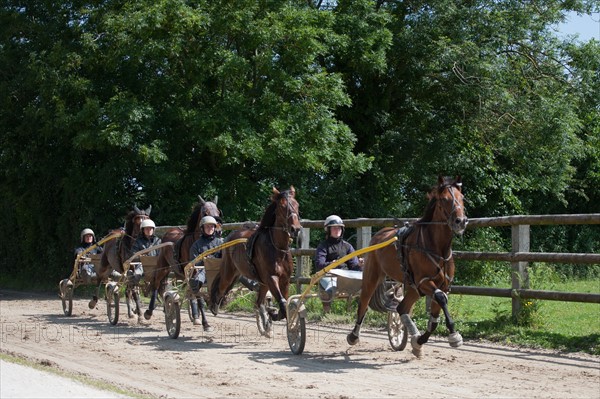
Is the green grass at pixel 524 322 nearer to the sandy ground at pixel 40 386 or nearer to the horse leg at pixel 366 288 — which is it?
the horse leg at pixel 366 288

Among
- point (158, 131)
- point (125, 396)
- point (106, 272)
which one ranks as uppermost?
point (158, 131)

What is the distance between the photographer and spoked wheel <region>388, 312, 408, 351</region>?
38.9 ft

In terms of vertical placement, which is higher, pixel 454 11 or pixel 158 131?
pixel 454 11

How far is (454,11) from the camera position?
2695 cm

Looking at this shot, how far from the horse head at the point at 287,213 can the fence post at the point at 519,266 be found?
3.17 metres

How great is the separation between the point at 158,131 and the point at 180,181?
1.56m

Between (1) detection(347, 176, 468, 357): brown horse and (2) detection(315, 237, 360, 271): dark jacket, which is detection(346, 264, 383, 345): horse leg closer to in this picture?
(1) detection(347, 176, 468, 357): brown horse

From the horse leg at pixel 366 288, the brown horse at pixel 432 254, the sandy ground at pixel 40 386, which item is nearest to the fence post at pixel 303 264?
the horse leg at pixel 366 288

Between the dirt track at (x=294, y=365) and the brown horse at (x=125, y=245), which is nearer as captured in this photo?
the dirt track at (x=294, y=365)

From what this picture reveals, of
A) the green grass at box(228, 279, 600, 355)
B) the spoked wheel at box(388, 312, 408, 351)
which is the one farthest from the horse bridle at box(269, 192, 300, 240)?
the green grass at box(228, 279, 600, 355)

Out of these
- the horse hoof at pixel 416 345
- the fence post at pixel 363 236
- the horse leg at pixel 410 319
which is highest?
the fence post at pixel 363 236

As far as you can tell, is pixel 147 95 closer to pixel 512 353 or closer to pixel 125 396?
pixel 512 353

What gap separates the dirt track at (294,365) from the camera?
8.95 m

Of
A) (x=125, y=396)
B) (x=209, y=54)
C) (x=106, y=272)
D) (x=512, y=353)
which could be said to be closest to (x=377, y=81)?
(x=209, y=54)
